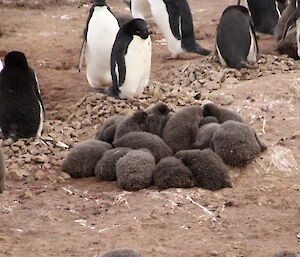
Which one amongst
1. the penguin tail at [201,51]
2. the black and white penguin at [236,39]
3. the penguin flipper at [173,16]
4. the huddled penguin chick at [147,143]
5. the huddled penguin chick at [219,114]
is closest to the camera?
the huddled penguin chick at [147,143]

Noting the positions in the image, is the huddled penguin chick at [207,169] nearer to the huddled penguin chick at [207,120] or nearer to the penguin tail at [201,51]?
the huddled penguin chick at [207,120]

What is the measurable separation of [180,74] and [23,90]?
2819 millimetres

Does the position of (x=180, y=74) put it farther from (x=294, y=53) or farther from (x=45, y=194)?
(x=45, y=194)

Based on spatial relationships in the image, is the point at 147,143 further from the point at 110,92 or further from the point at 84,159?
the point at 110,92

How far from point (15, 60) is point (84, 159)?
119 cm

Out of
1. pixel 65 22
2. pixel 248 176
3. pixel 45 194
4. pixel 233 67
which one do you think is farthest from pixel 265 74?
pixel 65 22

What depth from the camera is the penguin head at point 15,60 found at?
21.7 feet

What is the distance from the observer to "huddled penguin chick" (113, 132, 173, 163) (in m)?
5.89

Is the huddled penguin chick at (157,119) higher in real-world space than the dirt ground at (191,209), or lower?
higher

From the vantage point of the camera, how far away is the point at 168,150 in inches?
234

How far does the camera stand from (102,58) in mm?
8820

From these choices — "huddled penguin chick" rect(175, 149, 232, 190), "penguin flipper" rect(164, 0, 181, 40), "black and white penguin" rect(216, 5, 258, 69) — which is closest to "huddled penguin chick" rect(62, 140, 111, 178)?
"huddled penguin chick" rect(175, 149, 232, 190)

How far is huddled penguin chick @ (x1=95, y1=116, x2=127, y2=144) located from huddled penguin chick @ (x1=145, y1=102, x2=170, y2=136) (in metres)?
0.31

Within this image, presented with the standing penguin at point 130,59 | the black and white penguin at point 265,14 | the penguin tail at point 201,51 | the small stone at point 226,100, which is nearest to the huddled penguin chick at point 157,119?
the small stone at point 226,100
